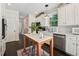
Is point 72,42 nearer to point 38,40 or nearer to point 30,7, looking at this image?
point 38,40

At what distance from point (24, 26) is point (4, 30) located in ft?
1.03

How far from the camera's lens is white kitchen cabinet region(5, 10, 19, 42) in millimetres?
1243

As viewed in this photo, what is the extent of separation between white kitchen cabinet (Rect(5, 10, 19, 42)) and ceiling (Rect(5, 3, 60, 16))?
0.22ft

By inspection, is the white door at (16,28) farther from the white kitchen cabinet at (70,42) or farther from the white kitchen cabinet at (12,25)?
the white kitchen cabinet at (70,42)

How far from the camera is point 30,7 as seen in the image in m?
1.21

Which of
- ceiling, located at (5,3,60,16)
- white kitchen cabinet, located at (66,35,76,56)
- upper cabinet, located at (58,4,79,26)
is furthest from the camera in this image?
white kitchen cabinet, located at (66,35,76,56)

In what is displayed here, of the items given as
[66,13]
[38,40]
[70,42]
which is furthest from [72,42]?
[38,40]

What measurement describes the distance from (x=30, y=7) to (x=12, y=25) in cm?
34

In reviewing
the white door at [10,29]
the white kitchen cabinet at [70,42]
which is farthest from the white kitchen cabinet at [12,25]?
the white kitchen cabinet at [70,42]

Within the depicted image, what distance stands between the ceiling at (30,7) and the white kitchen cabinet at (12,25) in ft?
0.22

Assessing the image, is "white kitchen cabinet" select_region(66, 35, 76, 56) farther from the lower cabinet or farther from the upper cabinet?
the upper cabinet

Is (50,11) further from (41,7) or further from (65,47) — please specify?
(65,47)

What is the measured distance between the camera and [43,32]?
1332 millimetres

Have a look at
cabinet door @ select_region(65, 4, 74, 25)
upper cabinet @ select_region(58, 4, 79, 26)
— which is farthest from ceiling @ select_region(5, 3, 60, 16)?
cabinet door @ select_region(65, 4, 74, 25)
